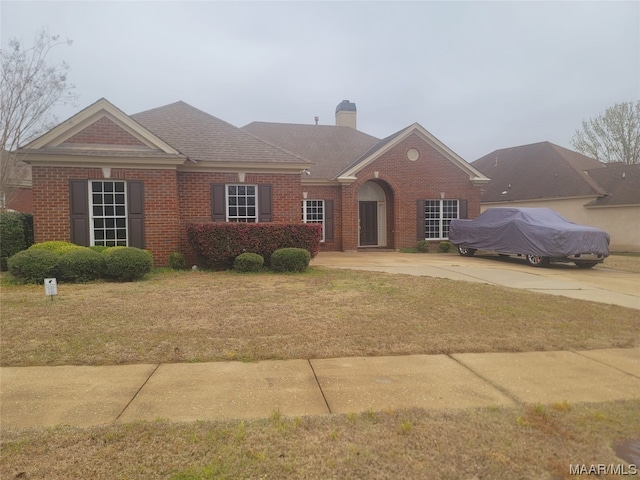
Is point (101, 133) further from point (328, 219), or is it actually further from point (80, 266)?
point (328, 219)

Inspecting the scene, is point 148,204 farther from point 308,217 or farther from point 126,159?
point 308,217

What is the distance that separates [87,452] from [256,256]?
8790mm

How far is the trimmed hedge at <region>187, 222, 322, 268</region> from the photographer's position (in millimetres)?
11883

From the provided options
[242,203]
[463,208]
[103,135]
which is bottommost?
[463,208]

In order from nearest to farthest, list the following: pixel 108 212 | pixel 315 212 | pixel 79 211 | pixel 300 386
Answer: pixel 300 386, pixel 79 211, pixel 108 212, pixel 315 212

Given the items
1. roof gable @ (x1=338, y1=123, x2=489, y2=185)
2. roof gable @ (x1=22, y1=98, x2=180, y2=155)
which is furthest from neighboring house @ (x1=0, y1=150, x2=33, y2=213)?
roof gable @ (x1=338, y1=123, x2=489, y2=185)

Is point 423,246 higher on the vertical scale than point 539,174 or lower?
lower

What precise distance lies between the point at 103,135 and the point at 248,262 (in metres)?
5.83

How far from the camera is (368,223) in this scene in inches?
842

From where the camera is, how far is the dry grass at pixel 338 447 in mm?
2678

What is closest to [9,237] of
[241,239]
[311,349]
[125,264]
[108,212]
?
[108,212]

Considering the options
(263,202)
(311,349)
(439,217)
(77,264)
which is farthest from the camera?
(439,217)

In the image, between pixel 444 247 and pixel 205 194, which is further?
pixel 444 247

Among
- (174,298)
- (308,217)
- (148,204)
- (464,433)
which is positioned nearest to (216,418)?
(464,433)
